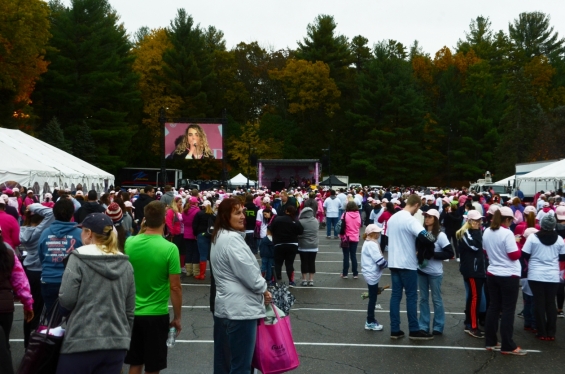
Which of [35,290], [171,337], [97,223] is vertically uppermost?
[97,223]

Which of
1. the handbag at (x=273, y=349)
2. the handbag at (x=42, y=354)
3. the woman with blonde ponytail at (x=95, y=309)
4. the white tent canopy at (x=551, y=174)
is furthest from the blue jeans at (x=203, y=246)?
the white tent canopy at (x=551, y=174)

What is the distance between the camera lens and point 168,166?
2667 inches

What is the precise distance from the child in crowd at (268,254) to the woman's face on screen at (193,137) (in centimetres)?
3322

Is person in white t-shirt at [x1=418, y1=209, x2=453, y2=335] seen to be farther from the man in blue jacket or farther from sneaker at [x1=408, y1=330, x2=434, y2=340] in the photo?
the man in blue jacket

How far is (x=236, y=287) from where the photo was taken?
5488 mm

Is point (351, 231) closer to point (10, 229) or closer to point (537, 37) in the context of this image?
point (10, 229)

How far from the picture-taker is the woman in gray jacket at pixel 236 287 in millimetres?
5441

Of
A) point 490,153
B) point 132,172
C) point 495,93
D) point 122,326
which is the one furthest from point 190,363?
point 495,93

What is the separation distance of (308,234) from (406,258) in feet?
16.7

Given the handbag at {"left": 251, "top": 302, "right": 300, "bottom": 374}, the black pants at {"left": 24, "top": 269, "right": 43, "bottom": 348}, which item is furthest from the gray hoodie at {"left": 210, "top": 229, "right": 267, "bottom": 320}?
the black pants at {"left": 24, "top": 269, "right": 43, "bottom": 348}

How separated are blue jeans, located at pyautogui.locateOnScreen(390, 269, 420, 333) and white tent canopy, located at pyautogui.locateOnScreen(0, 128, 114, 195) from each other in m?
16.3

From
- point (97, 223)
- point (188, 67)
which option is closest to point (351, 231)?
point (97, 223)

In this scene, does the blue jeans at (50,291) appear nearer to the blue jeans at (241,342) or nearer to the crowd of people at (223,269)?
the crowd of people at (223,269)

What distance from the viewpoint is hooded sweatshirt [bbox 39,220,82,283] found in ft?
22.5
